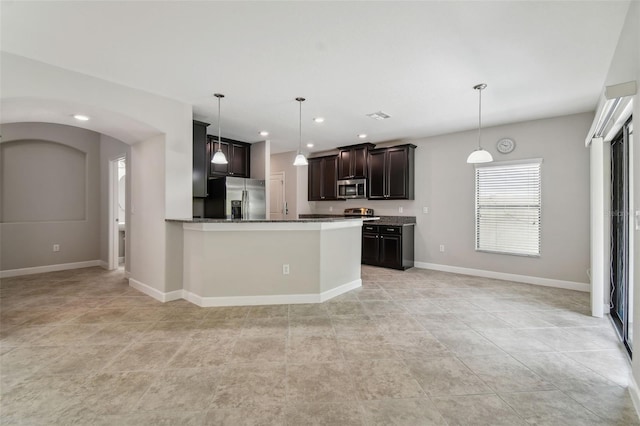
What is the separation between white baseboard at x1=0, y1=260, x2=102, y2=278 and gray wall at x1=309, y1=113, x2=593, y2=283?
6.20 metres

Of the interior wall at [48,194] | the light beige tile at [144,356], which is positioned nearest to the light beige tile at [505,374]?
the light beige tile at [144,356]

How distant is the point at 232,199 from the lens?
17.2 ft

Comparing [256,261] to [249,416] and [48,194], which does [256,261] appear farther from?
[48,194]

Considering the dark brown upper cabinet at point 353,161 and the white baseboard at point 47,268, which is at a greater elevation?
the dark brown upper cabinet at point 353,161

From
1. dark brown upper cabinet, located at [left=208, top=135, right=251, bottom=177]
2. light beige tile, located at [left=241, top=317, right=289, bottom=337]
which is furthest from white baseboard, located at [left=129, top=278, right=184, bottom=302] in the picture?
dark brown upper cabinet, located at [left=208, top=135, right=251, bottom=177]

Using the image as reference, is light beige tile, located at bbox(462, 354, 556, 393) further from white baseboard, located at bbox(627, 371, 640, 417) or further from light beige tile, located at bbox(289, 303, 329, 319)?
light beige tile, located at bbox(289, 303, 329, 319)

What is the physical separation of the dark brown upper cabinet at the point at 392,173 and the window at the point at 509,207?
1.21 meters

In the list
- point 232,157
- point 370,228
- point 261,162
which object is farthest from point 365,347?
point 232,157

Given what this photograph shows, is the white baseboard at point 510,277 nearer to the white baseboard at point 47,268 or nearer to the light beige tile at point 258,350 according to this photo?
the light beige tile at point 258,350

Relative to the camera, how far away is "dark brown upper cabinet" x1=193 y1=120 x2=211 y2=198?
4.42 meters

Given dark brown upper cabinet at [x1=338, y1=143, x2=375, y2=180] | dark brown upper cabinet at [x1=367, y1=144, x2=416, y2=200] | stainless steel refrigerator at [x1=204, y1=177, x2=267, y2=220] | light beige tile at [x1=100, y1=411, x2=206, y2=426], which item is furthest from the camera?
dark brown upper cabinet at [x1=338, y1=143, x2=375, y2=180]

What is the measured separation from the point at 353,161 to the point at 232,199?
2.78m

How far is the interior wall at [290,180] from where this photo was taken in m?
7.26

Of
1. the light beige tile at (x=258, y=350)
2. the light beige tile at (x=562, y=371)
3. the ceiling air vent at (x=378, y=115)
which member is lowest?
the light beige tile at (x=562, y=371)
